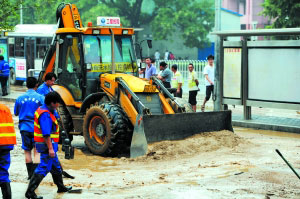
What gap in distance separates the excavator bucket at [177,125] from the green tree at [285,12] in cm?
2050

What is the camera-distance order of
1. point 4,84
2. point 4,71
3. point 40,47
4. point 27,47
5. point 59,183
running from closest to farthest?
point 59,183
point 4,71
point 4,84
point 40,47
point 27,47

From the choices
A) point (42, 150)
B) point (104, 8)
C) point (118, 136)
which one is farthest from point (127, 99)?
point (104, 8)

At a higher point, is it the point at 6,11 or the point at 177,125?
the point at 6,11

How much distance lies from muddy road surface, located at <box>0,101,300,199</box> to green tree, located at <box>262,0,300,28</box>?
64.3ft

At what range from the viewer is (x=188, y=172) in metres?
10.9

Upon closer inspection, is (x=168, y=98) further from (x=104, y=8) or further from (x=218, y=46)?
(x=104, y=8)

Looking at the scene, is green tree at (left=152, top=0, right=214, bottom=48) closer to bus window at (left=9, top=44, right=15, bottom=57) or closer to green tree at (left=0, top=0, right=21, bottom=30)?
bus window at (left=9, top=44, right=15, bottom=57)

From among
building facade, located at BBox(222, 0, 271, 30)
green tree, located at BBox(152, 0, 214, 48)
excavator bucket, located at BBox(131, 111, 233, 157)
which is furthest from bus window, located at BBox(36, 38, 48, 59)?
building facade, located at BBox(222, 0, 271, 30)

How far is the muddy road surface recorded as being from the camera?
30.5ft

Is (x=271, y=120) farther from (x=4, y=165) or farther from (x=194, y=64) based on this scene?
(x=4, y=165)

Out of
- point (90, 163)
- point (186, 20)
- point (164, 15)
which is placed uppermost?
point (164, 15)

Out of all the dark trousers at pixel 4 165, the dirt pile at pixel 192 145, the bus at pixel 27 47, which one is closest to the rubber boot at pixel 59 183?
the dark trousers at pixel 4 165

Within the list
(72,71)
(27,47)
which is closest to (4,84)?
(27,47)

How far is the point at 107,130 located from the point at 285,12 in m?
22.9
